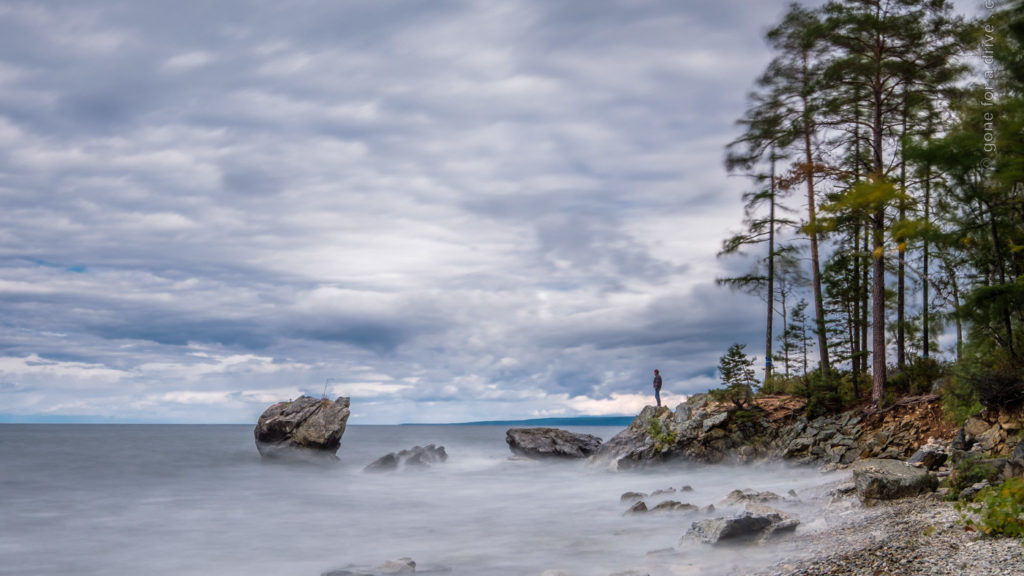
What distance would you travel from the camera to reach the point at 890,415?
19.6 metres

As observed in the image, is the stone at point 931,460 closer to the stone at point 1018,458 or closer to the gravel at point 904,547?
the gravel at point 904,547

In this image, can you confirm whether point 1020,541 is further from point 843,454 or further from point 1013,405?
point 843,454

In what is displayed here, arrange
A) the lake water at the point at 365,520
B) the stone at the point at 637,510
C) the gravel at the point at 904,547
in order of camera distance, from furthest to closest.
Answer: the stone at the point at 637,510 → the lake water at the point at 365,520 → the gravel at the point at 904,547

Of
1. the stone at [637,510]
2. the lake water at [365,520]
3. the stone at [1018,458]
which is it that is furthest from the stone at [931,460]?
the stone at [637,510]

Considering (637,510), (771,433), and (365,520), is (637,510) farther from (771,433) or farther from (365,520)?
(771,433)

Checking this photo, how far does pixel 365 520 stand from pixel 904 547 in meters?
13.9

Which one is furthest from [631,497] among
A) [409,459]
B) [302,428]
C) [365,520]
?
[302,428]

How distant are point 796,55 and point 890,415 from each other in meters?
13.4

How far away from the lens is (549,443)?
113ft

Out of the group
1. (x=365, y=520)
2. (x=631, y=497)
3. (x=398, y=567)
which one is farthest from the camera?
(x=365, y=520)

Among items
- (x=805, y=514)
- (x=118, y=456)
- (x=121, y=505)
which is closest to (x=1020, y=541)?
(x=805, y=514)

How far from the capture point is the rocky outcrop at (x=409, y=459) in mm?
32188

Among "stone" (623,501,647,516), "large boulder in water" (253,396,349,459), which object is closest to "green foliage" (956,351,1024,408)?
"stone" (623,501,647,516)

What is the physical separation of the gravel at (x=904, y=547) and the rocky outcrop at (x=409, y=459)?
24.7 meters
